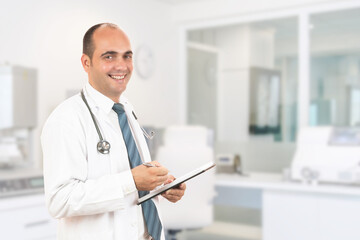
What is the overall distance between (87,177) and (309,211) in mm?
2353

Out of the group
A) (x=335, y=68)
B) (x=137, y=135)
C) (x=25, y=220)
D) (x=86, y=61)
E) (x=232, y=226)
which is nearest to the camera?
(x=86, y=61)

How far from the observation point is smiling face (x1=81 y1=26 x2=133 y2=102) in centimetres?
119

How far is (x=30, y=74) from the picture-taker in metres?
2.97

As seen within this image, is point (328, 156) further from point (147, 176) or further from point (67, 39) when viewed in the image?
point (147, 176)

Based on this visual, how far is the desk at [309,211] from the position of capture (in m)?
2.99

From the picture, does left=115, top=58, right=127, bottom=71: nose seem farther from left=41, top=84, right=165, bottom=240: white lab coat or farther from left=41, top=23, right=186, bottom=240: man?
left=41, top=84, right=165, bottom=240: white lab coat

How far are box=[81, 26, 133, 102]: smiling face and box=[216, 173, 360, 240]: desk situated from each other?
7.43 feet

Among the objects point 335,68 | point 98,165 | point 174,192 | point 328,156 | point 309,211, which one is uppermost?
point 335,68

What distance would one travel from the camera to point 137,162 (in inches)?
49.6

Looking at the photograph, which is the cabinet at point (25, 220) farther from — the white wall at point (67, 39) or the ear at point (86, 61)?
the ear at point (86, 61)

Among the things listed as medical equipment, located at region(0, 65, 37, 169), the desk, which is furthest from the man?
the desk

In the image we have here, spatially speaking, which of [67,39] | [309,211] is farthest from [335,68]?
[67,39]

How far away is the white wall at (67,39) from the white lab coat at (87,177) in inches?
59.8

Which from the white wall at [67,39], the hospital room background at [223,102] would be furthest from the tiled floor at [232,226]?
the white wall at [67,39]
